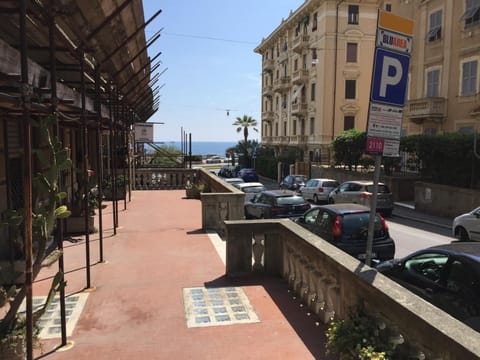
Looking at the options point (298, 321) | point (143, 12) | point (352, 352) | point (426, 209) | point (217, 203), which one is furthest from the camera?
point (426, 209)

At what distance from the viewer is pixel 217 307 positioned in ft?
19.1

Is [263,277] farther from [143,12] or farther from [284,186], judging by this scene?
[284,186]

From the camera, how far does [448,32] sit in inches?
982

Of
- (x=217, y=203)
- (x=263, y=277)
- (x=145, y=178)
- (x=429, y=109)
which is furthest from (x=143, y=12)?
(x=429, y=109)

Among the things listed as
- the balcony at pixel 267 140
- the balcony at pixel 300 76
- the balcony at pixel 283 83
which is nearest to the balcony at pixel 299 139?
the balcony at pixel 300 76

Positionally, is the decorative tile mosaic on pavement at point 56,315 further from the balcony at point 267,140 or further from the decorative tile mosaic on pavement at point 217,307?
the balcony at point 267,140

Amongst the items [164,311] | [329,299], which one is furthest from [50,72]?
[329,299]

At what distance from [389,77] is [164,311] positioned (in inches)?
161

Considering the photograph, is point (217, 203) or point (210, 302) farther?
point (217, 203)

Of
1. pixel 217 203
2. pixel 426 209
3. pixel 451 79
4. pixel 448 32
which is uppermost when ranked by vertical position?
pixel 448 32

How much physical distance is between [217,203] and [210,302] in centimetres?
551

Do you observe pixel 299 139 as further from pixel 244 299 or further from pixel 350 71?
pixel 244 299

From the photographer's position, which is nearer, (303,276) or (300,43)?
(303,276)

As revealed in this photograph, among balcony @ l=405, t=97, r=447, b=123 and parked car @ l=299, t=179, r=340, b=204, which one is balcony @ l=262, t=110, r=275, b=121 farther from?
parked car @ l=299, t=179, r=340, b=204
